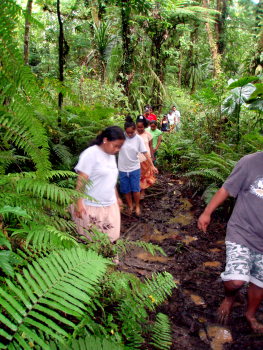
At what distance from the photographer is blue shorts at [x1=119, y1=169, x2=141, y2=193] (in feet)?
18.1

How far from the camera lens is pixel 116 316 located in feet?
6.73

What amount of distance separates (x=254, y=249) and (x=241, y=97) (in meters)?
4.67

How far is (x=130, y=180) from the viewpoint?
18.3 feet

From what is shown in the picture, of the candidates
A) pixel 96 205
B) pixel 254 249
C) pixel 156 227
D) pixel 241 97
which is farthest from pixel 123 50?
pixel 254 249

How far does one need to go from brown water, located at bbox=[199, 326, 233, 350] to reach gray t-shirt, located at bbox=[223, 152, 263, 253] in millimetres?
870

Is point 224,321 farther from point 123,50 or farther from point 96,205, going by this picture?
point 123,50

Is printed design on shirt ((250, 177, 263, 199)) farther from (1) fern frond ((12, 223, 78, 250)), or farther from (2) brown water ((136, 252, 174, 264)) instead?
(2) brown water ((136, 252, 174, 264))

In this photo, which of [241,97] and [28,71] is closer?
[28,71]

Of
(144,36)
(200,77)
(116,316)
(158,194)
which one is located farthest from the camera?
(200,77)

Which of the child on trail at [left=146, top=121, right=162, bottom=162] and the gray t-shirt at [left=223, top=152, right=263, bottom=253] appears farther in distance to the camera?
the child on trail at [left=146, top=121, right=162, bottom=162]

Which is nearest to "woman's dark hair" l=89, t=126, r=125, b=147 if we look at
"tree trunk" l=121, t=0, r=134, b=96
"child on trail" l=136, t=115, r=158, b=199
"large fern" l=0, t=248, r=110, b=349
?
"large fern" l=0, t=248, r=110, b=349

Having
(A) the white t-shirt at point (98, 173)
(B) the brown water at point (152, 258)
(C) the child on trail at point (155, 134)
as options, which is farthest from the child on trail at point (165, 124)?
(A) the white t-shirt at point (98, 173)

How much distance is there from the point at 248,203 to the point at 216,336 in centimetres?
126

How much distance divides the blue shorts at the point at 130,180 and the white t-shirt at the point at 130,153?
3.2 inches
